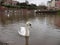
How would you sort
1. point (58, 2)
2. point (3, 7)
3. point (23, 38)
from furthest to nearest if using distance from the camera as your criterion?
point (58, 2) < point (3, 7) < point (23, 38)

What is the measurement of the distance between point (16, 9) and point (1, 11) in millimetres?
10570

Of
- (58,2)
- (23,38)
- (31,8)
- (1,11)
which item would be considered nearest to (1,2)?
(1,11)

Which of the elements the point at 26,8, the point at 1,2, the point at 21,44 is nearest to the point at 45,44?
the point at 21,44

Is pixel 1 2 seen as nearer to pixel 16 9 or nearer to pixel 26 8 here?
pixel 16 9

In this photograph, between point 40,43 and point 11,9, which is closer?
point 40,43

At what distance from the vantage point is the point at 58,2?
287ft

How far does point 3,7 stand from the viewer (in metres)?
65.8

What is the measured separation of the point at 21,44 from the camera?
10383mm

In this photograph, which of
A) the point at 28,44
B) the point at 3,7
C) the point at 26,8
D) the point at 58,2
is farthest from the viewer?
the point at 58,2

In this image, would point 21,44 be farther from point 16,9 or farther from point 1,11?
point 16,9

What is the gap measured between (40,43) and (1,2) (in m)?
61.0

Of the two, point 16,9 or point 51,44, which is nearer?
point 51,44

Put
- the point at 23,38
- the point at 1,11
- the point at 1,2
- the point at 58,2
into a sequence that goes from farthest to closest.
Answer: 1. the point at 58,2
2. the point at 1,2
3. the point at 1,11
4. the point at 23,38

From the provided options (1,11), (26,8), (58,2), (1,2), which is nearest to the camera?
(1,11)
